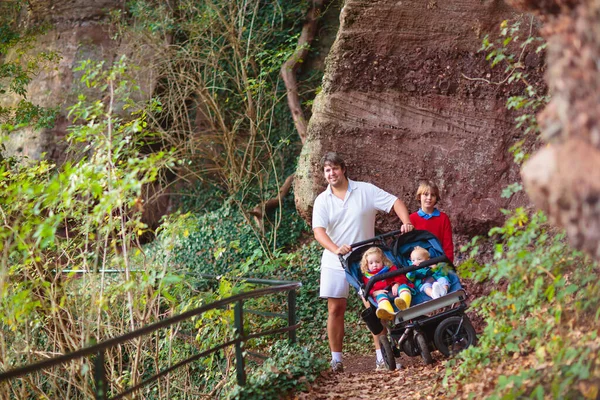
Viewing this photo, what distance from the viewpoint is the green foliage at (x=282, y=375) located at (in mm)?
5738

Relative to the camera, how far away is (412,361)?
7.15 metres

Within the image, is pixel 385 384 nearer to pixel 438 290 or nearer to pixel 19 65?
pixel 438 290

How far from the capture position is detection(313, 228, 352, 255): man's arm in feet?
20.5

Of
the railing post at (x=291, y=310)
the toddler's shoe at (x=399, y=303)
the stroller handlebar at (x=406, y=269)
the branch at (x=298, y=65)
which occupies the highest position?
the branch at (x=298, y=65)

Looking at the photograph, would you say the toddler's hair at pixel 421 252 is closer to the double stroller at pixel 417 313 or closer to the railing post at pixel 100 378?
the double stroller at pixel 417 313

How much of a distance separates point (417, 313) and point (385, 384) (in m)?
0.70

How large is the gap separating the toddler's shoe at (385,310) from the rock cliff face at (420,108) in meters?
2.82

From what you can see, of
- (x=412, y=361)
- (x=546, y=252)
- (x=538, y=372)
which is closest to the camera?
(x=538, y=372)

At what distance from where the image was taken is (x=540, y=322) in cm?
478

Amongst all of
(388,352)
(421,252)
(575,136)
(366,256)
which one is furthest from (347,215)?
(575,136)

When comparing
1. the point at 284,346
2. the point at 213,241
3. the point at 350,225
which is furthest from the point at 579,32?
the point at 213,241

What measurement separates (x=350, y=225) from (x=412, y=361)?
158 centimetres

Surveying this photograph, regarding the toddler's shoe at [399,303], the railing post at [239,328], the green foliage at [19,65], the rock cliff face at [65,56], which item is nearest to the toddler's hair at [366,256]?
the toddler's shoe at [399,303]

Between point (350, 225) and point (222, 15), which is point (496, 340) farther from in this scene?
point (222, 15)
